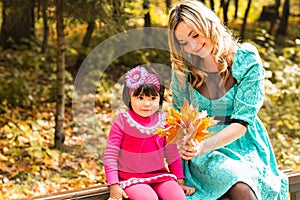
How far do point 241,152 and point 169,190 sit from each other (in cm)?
41

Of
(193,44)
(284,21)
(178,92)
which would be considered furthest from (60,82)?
(284,21)

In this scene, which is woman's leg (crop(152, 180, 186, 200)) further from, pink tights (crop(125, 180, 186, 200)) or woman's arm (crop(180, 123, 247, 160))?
woman's arm (crop(180, 123, 247, 160))

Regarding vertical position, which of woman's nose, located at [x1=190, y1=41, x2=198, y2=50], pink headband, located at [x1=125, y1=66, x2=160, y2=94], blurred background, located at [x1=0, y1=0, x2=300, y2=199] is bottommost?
blurred background, located at [x1=0, y1=0, x2=300, y2=199]

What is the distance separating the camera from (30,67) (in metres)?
7.40

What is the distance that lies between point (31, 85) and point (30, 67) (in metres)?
0.54

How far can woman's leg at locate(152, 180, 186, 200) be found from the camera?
2.54m

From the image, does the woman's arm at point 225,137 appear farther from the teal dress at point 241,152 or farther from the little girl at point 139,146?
the little girl at point 139,146

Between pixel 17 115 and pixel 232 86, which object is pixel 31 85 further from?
pixel 232 86

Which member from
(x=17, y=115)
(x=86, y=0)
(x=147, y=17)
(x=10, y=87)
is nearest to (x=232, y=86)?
(x=86, y=0)

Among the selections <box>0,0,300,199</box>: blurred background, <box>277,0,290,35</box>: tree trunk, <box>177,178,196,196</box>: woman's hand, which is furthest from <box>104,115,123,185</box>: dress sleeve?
<box>277,0,290,35</box>: tree trunk

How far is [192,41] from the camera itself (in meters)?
2.61

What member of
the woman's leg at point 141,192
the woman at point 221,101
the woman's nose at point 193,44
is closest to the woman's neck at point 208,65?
the woman at point 221,101

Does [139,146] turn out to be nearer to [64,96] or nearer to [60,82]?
[60,82]

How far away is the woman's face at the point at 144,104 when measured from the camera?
8.41 feet
